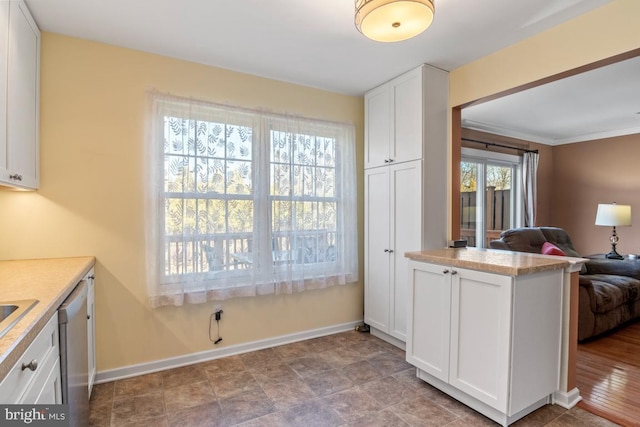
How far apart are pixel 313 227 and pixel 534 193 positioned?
408 cm

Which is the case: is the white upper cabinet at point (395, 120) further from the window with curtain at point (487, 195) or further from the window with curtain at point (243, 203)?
the window with curtain at point (487, 195)

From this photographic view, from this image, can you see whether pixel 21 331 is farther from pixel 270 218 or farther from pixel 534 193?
pixel 534 193

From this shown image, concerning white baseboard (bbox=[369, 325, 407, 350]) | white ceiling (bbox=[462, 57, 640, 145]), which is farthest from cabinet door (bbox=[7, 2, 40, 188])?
white ceiling (bbox=[462, 57, 640, 145])

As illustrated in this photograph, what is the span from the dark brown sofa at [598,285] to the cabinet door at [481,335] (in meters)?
1.79

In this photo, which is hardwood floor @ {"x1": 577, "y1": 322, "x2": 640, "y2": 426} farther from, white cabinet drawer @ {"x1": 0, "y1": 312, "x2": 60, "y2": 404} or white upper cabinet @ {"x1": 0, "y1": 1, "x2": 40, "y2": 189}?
white upper cabinet @ {"x1": 0, "y1": 1, "x2": 40, "y2": 189}

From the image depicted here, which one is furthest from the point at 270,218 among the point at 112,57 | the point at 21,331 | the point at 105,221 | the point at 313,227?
the point at 21,331

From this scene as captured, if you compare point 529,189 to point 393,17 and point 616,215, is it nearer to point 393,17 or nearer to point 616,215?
point 616,215

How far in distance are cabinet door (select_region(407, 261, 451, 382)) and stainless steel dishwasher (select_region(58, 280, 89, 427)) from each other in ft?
6.69

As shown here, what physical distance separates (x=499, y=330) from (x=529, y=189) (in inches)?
164

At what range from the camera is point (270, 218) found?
295 centimetres

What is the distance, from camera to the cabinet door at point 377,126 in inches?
122

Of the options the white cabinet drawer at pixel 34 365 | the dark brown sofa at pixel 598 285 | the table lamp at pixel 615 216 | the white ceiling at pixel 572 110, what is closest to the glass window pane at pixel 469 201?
the white ceiling at pixel 572 110

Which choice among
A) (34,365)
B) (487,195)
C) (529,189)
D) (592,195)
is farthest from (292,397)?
(592,195)

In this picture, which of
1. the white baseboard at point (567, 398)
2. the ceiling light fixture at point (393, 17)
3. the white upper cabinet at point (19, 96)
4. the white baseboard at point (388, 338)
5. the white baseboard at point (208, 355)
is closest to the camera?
the ceiling light fixture at point (393, 17)
